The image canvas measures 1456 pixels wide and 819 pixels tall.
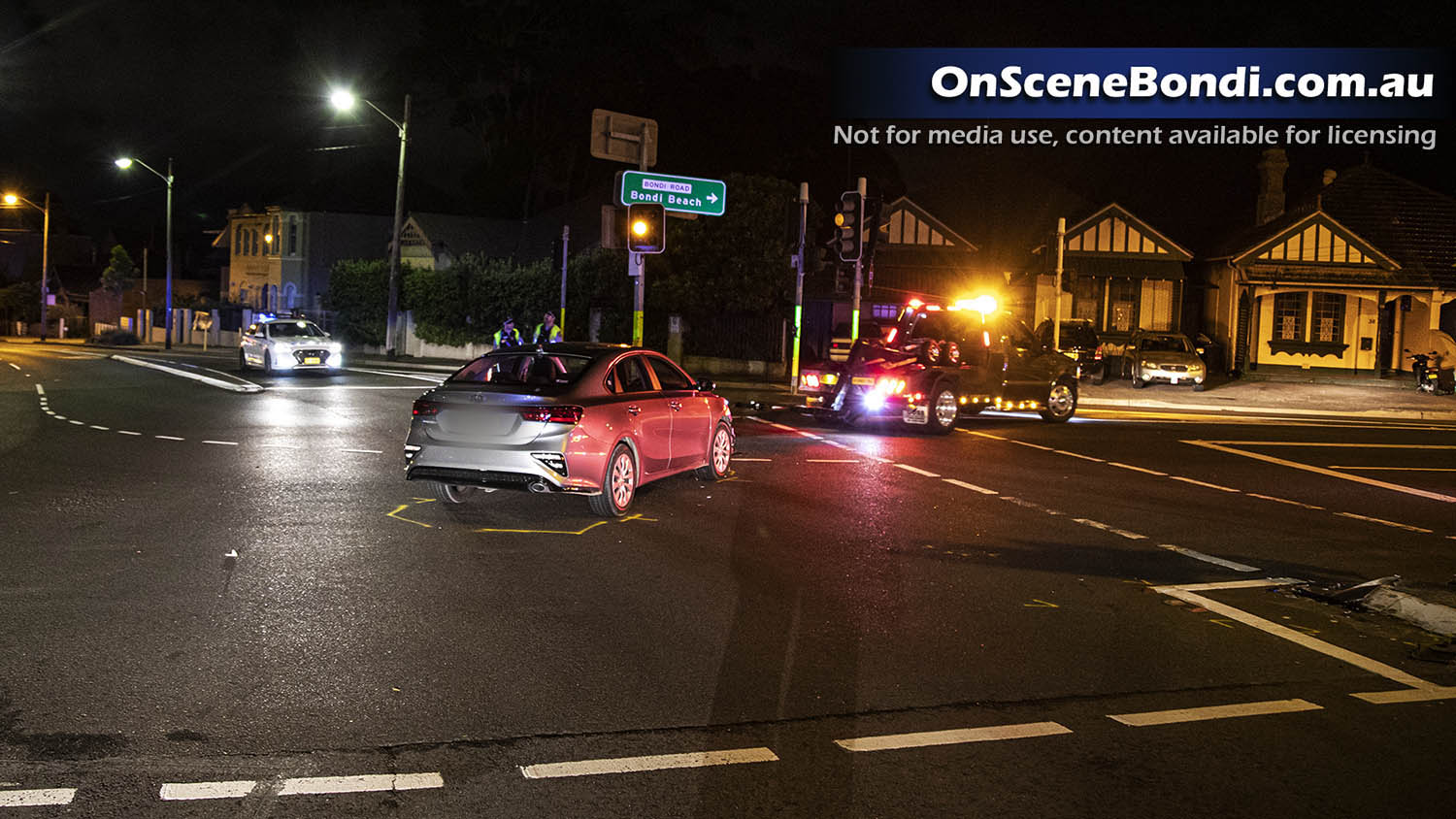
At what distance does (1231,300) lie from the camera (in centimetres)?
4131

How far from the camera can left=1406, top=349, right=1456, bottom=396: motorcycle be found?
32.8 metres

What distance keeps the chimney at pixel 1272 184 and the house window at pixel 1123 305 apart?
5.49 meters

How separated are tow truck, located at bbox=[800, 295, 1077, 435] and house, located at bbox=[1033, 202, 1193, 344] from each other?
20.6 metres

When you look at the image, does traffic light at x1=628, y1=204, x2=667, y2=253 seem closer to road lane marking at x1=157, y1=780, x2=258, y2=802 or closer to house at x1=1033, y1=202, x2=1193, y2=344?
road lane marking at x1=157, y1=780, x2=258, y2=802

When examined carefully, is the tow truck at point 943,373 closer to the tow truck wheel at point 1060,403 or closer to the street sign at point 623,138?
the tow truck wheel at point 1060,403

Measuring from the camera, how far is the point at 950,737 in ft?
18.4

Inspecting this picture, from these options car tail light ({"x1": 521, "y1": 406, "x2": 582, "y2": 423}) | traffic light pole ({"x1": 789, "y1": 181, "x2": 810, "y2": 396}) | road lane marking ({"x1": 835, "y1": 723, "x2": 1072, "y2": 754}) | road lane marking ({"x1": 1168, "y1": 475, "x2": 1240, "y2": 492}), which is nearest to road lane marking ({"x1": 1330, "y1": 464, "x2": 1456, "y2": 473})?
road lane marking ({"x1": 1168, "y1": 475, "x2": 1240, "y2": 492})

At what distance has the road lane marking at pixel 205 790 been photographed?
4.75m

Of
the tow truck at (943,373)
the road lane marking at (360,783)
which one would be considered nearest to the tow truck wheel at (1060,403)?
the tow truck at (943,373)

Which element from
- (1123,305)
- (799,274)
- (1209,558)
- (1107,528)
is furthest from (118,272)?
(1209,558)

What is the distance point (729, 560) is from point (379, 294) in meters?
41.9

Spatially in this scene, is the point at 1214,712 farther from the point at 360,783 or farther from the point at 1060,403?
the point at 1060,403

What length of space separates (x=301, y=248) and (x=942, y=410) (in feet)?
163

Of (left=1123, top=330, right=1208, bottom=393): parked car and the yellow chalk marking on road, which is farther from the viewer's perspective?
(left=1123, top=330, right=1208, bottom=393): parked car
